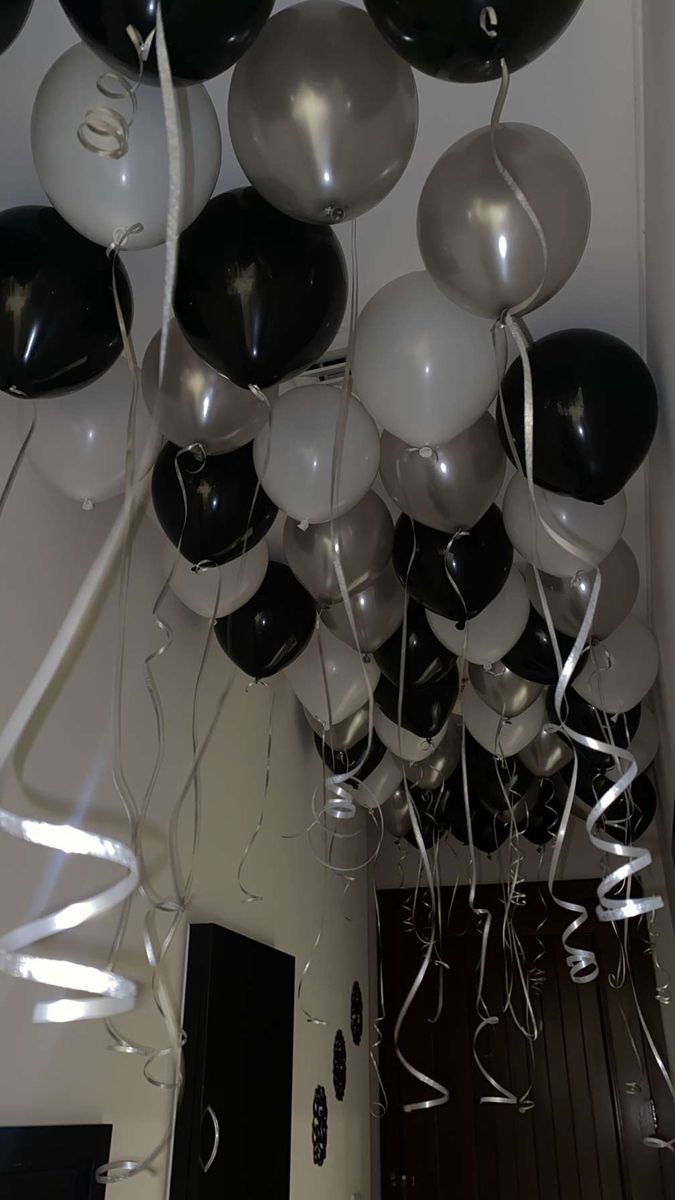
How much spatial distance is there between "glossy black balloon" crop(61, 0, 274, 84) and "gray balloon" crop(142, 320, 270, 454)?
42 centimetres

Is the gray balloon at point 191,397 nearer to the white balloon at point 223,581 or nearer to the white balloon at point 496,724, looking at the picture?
the white balloon at point 223,581

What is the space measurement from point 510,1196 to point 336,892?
4.77 ft

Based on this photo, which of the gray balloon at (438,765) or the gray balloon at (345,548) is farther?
the gray balloon at (438,765)

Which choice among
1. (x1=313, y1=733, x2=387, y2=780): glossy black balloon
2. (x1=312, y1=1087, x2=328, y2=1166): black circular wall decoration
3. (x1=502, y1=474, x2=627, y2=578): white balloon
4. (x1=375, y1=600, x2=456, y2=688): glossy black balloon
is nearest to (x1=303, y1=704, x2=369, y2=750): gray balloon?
(x1=313, y1=733, x2=387, y2=780): glossy black balloon

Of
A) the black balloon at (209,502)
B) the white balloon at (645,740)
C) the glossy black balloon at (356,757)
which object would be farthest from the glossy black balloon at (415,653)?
the white balloon at (645,740)

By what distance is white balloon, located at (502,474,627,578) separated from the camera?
1.45m

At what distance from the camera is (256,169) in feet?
2.97

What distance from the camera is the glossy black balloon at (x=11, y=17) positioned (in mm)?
693

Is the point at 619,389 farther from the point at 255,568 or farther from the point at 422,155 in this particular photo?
the point at 255,568

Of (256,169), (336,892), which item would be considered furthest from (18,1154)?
(336,892)

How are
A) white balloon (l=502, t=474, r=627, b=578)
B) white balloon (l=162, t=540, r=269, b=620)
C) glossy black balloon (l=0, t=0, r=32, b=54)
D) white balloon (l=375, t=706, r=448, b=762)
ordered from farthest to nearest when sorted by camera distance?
white balloon (l=375, t=706, r=448, b=762), white balloon (l=162, t=540, r=269, b=620), white balloon (l=502, t=474, r=627, b=578), glossy black balloon (l=0, t=0, r=32, b=54)

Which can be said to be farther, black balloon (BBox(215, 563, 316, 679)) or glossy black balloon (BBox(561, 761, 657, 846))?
glossy black balloon (BBox(561, 761, 657, 846))

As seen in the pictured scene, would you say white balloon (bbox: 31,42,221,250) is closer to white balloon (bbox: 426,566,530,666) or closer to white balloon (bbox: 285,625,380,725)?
white balloon (bbox: 426,566,530,666)

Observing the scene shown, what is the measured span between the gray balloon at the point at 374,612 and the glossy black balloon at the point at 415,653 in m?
0.09
